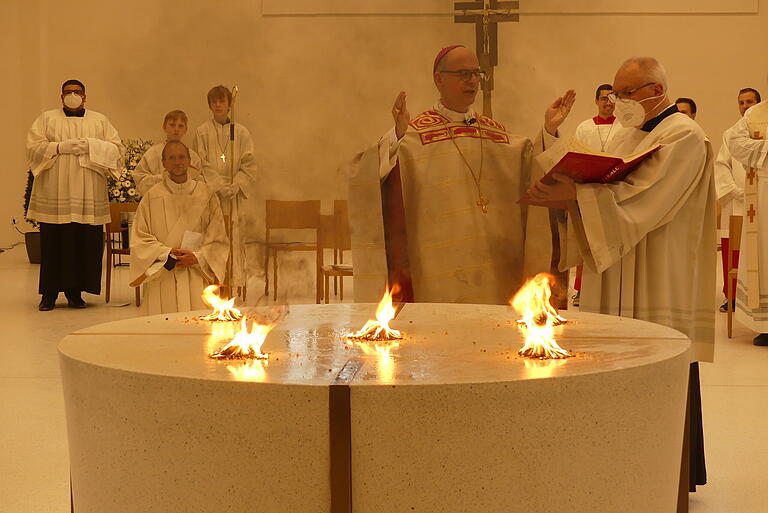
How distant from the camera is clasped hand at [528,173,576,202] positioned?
349cm

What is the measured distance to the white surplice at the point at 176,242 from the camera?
18.6 ft

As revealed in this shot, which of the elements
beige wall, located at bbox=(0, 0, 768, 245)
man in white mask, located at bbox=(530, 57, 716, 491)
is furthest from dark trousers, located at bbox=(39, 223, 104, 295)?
man in white mask, located at bbox=(530, 57, 716, 491)

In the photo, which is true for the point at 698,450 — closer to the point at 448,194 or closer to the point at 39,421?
the point at 448,194

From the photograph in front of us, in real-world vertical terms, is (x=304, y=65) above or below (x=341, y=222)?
above

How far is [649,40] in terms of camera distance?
12.3m

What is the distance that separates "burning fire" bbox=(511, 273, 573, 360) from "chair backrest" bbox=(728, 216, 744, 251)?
4577mm

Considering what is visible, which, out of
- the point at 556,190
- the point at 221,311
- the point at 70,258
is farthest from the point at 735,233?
the point at 70,258

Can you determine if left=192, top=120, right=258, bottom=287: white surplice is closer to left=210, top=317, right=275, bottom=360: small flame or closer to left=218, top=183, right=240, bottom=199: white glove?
left=218, top=183, right=240, bottom=199: white glove

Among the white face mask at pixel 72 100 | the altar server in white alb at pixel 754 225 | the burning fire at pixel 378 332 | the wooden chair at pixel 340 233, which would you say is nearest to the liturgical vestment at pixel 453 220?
the burning fire at pixel 378 332

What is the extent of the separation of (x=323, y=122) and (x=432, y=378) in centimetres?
374

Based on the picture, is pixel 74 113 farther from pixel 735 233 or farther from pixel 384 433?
pixel 384 433

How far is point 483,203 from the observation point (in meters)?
4.12

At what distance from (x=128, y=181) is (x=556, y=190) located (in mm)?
7577

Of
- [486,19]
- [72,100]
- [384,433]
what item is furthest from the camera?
[72,100]
